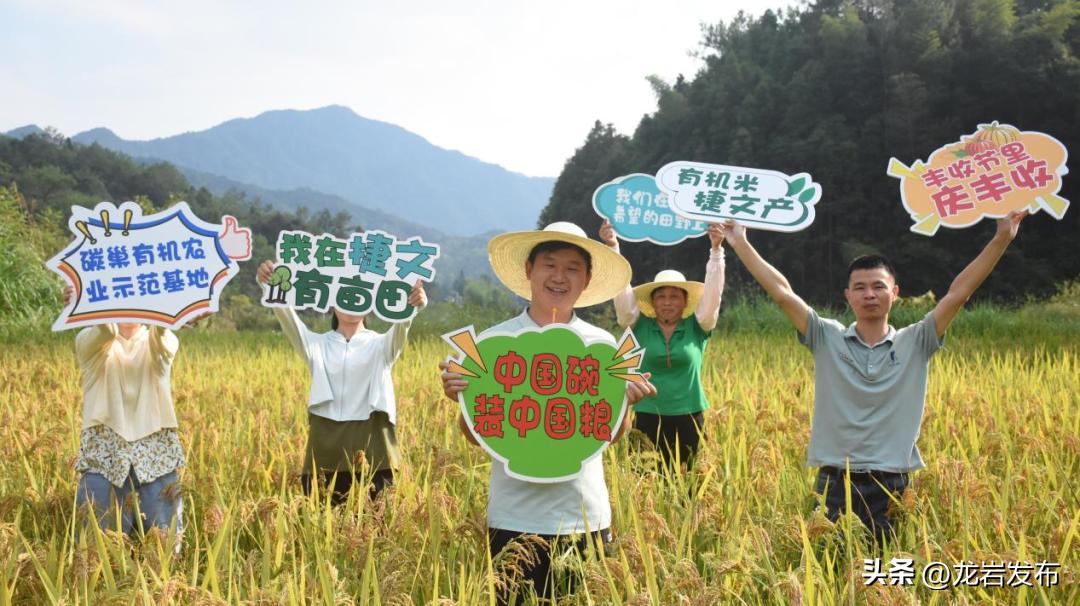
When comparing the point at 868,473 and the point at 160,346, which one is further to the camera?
the point at 160,346

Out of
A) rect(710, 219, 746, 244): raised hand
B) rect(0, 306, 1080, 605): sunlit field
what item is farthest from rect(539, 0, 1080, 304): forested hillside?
rect(710, 219, 746, 244): raised hand

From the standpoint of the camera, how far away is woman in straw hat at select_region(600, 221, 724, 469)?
4457 mm

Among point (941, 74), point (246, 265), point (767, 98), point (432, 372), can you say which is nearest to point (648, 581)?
point (432, 372)

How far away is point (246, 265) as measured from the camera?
123 feet

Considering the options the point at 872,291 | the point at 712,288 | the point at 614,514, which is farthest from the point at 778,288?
the point at 614,514

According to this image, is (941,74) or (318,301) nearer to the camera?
(318,301)

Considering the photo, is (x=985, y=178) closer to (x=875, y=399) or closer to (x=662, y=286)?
(x=875, y=399)

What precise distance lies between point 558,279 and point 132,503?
78.3 inches

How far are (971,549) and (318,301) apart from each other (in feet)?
9.24

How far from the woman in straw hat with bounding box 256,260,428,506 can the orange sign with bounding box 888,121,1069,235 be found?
2320mm

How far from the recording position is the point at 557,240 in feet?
9.04

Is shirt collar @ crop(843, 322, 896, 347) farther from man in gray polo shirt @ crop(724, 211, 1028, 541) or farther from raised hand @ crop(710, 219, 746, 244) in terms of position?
raised hand @ crop(710, 219, 746, 244)

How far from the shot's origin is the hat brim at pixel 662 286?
4645 mm

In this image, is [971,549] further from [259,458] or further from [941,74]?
[941,74]
